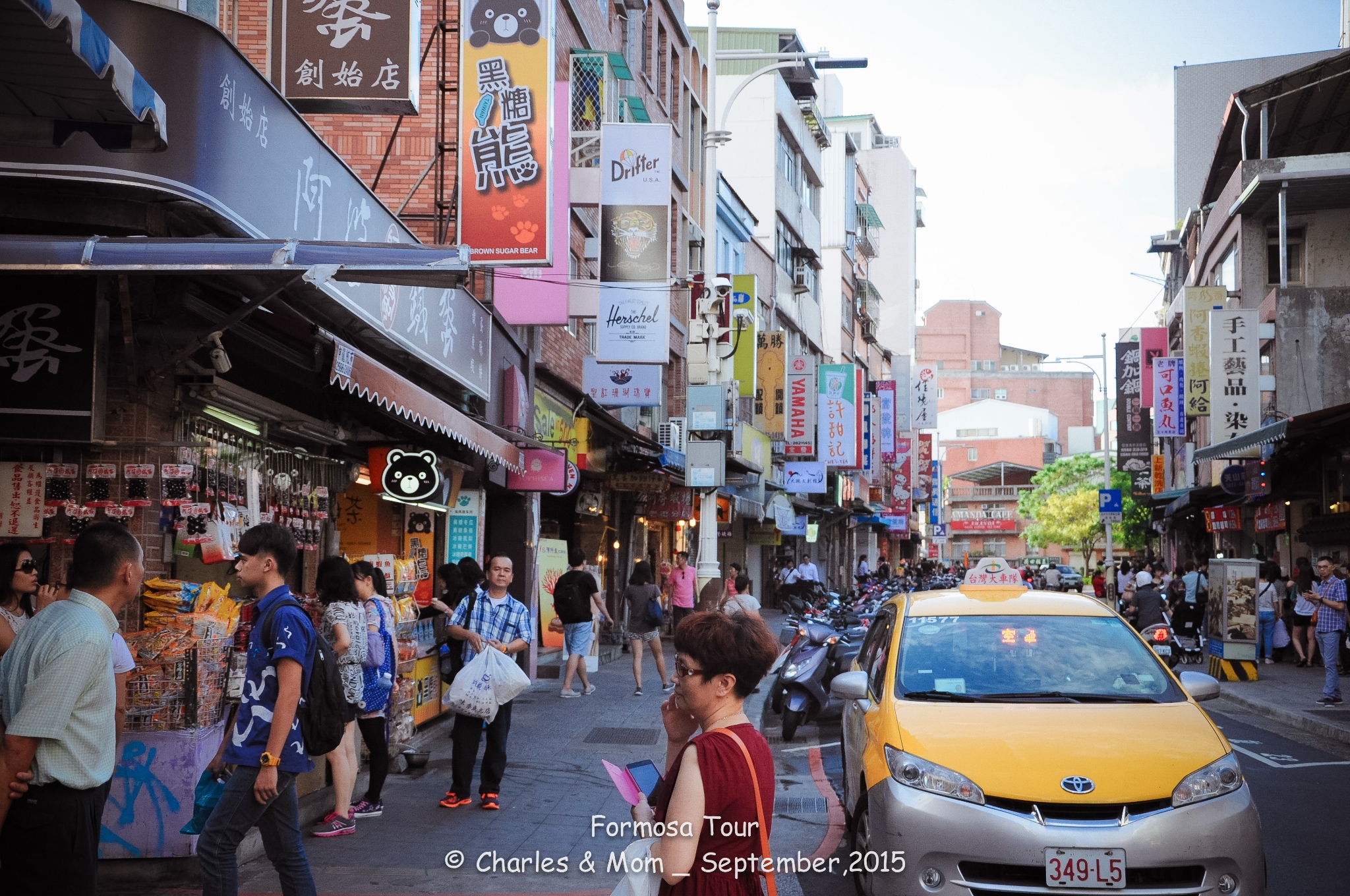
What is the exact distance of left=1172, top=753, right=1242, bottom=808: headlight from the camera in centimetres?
571

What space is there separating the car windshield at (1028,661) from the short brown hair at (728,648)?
334 cm

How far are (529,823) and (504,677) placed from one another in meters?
1.00

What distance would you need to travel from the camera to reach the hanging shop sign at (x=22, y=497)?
759 centimetres

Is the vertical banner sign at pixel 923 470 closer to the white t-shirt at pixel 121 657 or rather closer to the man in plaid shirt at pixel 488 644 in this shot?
the man in plaid shirt at pixel 488 644

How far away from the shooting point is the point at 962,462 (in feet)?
375

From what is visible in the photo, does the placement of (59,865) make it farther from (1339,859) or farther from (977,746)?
(1339,859)

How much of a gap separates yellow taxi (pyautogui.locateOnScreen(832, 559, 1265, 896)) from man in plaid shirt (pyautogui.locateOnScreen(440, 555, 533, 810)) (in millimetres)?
2893

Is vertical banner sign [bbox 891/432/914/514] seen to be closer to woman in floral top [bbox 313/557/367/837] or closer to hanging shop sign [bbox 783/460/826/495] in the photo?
hanging shop sign [bbox 783/460/826/495]

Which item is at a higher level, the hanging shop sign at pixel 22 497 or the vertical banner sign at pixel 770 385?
the vertical banner sign at pixel 770 385

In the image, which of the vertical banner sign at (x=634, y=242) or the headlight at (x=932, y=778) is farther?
the vertical banner sign at (x=634, y=242)

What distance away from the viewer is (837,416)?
137 ft

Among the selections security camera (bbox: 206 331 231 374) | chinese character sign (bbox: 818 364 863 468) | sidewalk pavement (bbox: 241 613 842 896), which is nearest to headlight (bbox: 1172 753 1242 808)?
sidewalk pavement (bbox: 241 613 842 896)

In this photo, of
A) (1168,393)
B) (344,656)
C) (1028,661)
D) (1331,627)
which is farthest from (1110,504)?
(344,656)

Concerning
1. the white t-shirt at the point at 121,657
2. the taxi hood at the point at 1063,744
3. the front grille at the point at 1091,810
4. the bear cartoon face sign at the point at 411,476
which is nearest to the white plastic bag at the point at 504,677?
the taxi hood at the point at 1063,744
